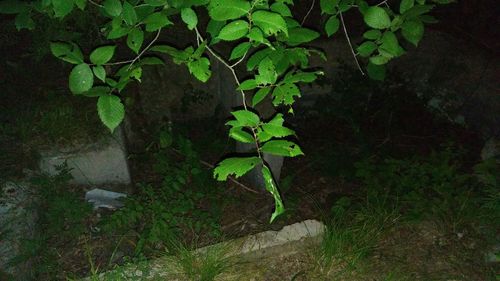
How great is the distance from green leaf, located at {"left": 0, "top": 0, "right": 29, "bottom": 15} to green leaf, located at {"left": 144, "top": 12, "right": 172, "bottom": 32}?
0.57 m

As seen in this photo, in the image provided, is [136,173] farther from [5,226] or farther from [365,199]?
[365,199]

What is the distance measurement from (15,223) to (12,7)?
1585mm

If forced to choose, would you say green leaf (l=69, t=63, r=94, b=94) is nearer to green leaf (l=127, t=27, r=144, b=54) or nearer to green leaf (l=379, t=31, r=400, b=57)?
green leaf (l=127, t=27, r=144, b=54)

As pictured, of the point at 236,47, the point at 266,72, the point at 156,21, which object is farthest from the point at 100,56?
Answer: the point at 266,72

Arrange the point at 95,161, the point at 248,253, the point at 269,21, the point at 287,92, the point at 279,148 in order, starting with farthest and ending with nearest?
the point at 95,161 → the point at 248,253 → the point at 287,92 → the point at 279,148 → the point at 269,21

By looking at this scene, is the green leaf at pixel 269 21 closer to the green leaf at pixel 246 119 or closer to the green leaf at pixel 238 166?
the green leaf at pixel 246 119

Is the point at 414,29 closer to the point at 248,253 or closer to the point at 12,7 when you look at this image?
the point at 12,7

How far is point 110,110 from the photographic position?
1.41 metres

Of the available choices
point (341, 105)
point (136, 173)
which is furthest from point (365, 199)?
point (136, 173)

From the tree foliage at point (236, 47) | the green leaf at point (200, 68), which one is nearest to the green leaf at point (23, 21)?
the tree foliage at point (236, 47)

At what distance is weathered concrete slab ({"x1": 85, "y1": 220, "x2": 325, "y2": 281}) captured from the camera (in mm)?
2633

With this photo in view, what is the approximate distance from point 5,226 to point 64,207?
0.39 m

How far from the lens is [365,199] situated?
3242 millimetres

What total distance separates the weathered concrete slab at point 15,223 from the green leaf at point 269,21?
2139 millimetres
